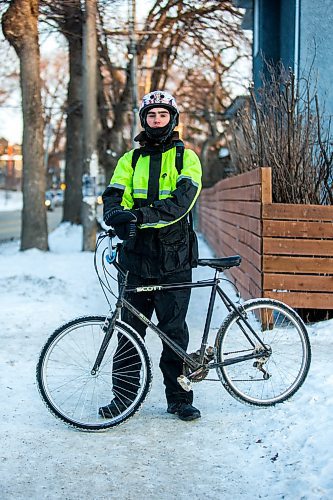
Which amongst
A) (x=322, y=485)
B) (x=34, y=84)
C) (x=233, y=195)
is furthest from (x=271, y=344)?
(x=34, y=84)

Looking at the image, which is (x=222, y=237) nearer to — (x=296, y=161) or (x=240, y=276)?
(x=240, y=276)

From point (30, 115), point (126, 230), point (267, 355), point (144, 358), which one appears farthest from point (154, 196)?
point (30, 115)

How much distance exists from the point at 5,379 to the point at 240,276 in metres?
3.72

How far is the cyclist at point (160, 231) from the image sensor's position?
16.2ft

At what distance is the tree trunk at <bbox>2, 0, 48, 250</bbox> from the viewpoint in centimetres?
1396

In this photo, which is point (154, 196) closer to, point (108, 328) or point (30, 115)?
point (108, 328)

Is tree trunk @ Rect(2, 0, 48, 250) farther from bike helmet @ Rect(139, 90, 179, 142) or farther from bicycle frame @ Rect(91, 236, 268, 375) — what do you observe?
bicycle frame @ Rect(91, 236, 268, 375)

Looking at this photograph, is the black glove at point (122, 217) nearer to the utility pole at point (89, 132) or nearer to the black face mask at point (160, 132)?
the black face mask at point (160, 132)

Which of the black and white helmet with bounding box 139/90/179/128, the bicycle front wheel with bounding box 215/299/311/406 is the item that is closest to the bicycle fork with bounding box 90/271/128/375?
the bicycle front wheel with bounding box 215/299/311/406

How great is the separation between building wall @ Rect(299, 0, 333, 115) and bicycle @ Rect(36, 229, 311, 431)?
6592mm

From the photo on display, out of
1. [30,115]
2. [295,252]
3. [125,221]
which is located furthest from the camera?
[30,115]

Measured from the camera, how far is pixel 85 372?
5.16m

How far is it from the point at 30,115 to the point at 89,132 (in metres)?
1.32

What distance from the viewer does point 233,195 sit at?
10859mm
